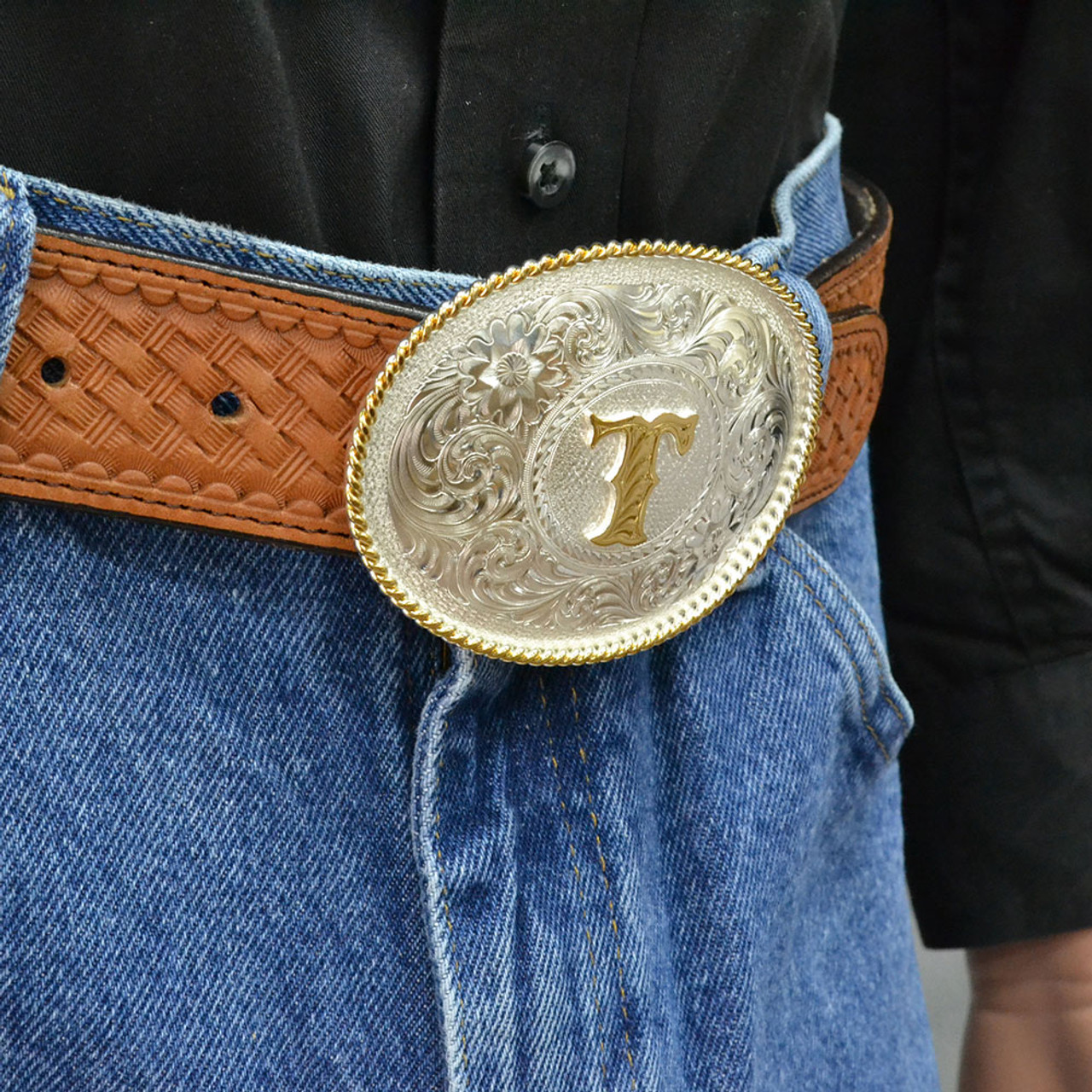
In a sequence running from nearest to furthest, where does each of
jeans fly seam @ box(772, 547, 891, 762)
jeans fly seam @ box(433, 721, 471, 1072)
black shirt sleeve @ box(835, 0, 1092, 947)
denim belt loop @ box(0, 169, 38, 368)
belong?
denim belt loop @ box(0, 169, 38, 368), jeans fly seam @ box(433, 721, 471, 1072), jeans fly seam @ box(772, 547, 891, 762), black shirt sleeve @ box(835, 0, 1092, 947)

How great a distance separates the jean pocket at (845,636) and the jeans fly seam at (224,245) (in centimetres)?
32

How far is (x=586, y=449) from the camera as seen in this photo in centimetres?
58

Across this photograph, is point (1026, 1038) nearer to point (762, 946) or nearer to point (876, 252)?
point (762, 946)

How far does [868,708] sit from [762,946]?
181 mm

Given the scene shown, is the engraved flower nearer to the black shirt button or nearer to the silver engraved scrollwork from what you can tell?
the silver engraved scrollwork

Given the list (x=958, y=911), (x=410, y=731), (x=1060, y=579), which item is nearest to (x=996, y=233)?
(x=1060, y=579)

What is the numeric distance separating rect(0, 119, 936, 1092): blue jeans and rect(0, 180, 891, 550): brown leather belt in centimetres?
2

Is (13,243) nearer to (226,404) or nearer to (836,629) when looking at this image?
(226,404)

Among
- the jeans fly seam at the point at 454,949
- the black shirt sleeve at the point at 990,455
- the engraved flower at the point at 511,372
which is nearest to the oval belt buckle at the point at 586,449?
the engraved flower at the point at 511,372

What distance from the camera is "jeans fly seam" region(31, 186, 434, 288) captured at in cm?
49

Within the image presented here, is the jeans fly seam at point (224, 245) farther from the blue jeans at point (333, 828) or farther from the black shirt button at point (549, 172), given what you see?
the black shirt button at point (549, 172)

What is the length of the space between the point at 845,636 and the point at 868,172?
570 mm

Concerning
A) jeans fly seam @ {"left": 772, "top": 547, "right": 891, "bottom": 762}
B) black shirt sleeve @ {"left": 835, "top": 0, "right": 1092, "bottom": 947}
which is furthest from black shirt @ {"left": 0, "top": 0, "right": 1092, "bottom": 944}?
jeans fly seam @ {"left": 772, "top": 547, "right": 891, "bottom": 762}

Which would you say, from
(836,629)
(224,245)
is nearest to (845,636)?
(836,629)
